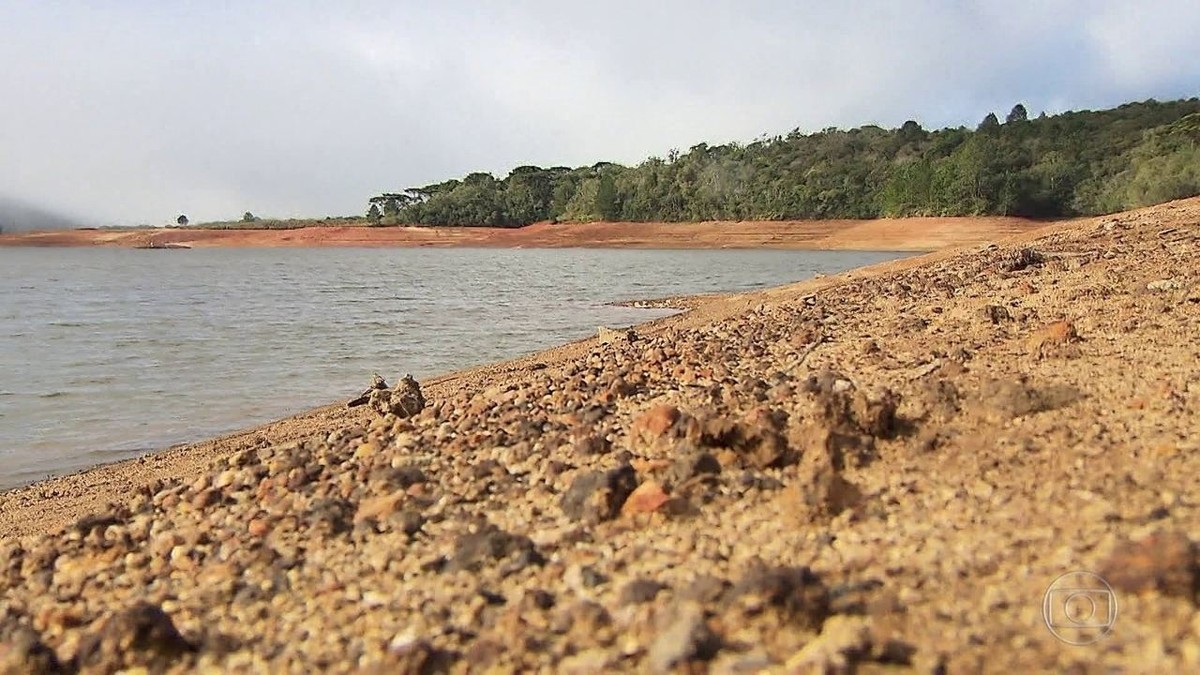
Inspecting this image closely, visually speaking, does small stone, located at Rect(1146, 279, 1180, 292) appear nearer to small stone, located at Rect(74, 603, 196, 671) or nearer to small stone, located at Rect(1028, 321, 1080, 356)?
small stone, located at Rect(1028, 321, 1080, 356)

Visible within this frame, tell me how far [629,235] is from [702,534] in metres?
61.0

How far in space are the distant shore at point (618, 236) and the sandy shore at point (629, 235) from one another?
52 millimetres

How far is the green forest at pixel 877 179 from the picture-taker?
47.0 m

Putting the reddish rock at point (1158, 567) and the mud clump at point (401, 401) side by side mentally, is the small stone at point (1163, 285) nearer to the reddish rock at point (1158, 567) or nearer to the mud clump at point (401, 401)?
the reddish rock at point (1158, 567)

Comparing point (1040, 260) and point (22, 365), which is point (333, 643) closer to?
point (1040, 260)

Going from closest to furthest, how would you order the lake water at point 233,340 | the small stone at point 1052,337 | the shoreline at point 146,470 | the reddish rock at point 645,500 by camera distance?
1. the reddish rock at point 645,500
2. the small stone at point 1052,337
3. the shoreline at point 146,470
4. the lake water at point 233,340

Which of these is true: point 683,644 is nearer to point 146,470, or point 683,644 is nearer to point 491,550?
point 491,550

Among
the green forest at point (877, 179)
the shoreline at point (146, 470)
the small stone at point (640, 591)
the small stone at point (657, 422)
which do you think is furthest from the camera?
the green forest at point (877, 179)

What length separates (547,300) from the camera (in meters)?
20.3

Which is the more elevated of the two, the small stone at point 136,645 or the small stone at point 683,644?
the small stone at point 683,644

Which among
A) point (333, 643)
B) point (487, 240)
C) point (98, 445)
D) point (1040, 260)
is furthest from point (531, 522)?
point (487, 240)

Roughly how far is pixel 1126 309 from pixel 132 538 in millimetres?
5021

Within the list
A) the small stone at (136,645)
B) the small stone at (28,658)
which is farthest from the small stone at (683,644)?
the small stone at (28,658)

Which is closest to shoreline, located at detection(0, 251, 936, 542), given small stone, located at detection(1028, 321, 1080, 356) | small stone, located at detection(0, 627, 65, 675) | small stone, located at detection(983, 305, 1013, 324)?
small stone, located at detection(0, 627, 65, 675)
